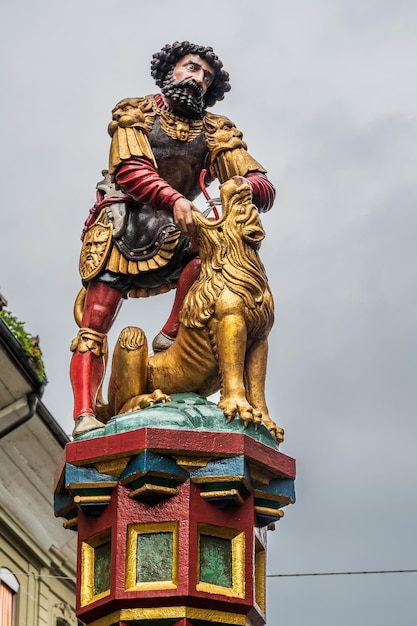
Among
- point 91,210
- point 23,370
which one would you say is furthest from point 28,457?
point 91,210

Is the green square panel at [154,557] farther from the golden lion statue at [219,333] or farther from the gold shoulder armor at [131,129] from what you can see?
the gold shoulder armor at [131,129]

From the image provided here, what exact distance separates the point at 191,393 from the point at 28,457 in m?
10.8

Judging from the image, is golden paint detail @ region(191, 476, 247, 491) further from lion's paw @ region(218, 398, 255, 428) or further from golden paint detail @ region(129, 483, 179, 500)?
lion's paw @ region(218, 398, 255, 428)

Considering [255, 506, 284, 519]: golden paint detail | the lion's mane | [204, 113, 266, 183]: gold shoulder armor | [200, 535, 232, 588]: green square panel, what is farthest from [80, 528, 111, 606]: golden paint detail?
[204, 113, 266, 183]: gold shoulder armor

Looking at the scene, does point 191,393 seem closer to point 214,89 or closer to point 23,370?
point 214,89

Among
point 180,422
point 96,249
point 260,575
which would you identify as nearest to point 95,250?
point 96,249

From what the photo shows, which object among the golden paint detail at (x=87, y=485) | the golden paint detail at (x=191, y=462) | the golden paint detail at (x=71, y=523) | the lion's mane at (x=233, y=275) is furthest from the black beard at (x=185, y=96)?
the golden paint detail at (x=71, y=523)

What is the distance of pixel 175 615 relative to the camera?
9039 mm

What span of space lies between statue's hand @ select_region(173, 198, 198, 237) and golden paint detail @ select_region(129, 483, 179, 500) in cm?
154

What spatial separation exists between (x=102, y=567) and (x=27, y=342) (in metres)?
10.5

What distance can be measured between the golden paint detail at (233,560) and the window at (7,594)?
11.6m

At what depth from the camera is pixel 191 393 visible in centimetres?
988

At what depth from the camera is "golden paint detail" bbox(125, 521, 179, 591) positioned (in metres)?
9.09

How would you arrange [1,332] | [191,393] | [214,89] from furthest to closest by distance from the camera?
[1,332]
[214,89]
[191,393]
